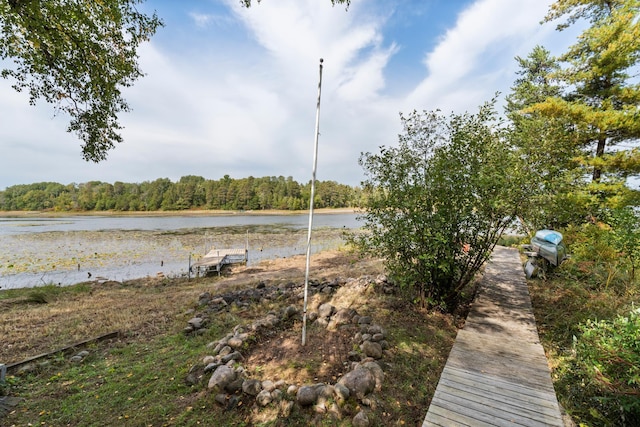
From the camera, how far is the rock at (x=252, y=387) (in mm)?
3123

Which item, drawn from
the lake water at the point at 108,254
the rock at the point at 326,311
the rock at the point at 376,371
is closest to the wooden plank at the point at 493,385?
the rock at the point at 376,371

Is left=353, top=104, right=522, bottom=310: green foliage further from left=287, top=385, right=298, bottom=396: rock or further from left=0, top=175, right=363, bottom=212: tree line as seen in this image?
left=0, top=175, right=363, bottom=212: tree line

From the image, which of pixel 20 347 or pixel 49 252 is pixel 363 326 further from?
pixel 49 252

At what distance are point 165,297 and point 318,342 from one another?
6210 mm

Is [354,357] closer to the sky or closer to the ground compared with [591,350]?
closer to the ground

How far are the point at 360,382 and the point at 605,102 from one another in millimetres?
10596

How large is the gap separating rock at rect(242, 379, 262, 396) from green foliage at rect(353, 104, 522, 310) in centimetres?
293

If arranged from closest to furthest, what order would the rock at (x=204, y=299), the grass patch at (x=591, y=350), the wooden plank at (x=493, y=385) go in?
the grass patch at (x=591, y=350), the wooden plank at (x=493, y=385), the rock at (x=204, y=299)

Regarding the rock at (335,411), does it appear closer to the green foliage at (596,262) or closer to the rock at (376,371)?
the rock at (376,371)

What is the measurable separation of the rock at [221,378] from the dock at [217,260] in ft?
29.9

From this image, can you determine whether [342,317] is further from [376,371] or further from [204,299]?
[204,299]

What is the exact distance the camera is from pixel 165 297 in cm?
810

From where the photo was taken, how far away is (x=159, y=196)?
64.1 meters

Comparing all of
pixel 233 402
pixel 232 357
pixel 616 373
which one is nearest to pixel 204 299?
pixel 232 357
